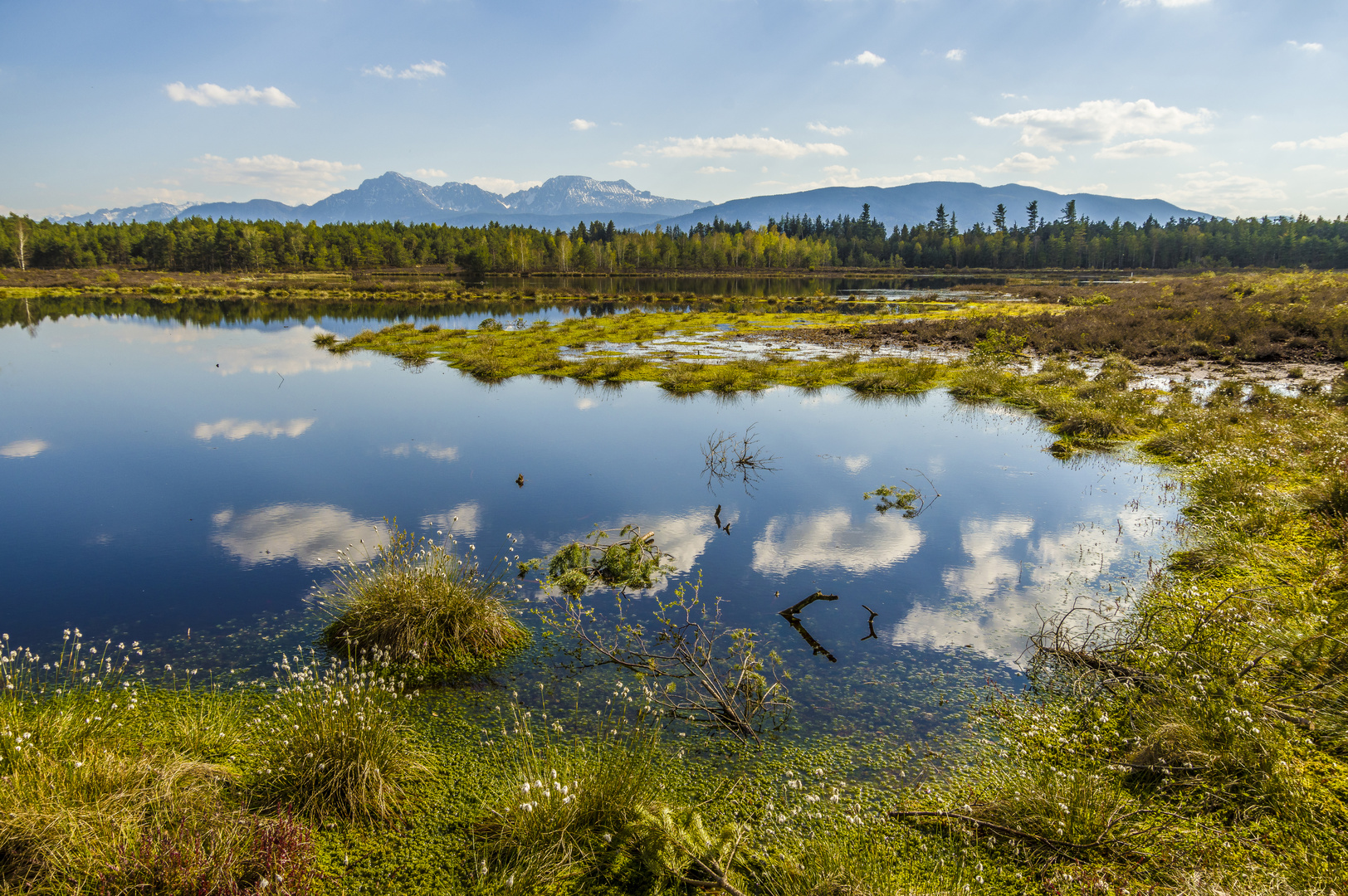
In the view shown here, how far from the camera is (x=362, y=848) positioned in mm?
5465

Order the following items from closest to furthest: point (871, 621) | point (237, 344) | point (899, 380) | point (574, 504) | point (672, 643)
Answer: point (672, 643) → point (871, 621) → point (574, 504) → point (899, 380) → point (237, 344)

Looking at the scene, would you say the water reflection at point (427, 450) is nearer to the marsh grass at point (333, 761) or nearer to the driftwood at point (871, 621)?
the marsh grass at point (333, 761)

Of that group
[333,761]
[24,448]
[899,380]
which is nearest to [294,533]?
[333,761]

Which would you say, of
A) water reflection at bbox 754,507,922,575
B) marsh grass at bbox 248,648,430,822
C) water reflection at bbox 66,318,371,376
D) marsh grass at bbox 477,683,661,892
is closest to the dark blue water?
water reflection at bbox 754,507,922,575

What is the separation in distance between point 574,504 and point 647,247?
158m

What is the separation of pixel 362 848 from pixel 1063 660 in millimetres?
8400

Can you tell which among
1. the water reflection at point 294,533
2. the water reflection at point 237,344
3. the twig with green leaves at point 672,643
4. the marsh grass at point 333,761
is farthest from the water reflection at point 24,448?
the marsh grass at point 333,761

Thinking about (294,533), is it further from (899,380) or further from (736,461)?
(899,380)

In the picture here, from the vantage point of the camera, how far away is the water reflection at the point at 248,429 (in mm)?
19781

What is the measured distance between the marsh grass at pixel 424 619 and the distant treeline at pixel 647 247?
113773 millimetres

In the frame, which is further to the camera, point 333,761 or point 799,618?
point 799,618

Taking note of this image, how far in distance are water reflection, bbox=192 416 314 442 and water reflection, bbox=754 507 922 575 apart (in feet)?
51.1

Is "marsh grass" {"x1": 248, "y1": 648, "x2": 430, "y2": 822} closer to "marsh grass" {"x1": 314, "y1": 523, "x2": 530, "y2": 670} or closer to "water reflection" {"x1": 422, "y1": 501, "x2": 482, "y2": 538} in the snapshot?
"marsh grass" {"x1": 314, "y1": 523, "x2": 530, "y2": 670}

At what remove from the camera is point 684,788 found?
6242 millimetres
